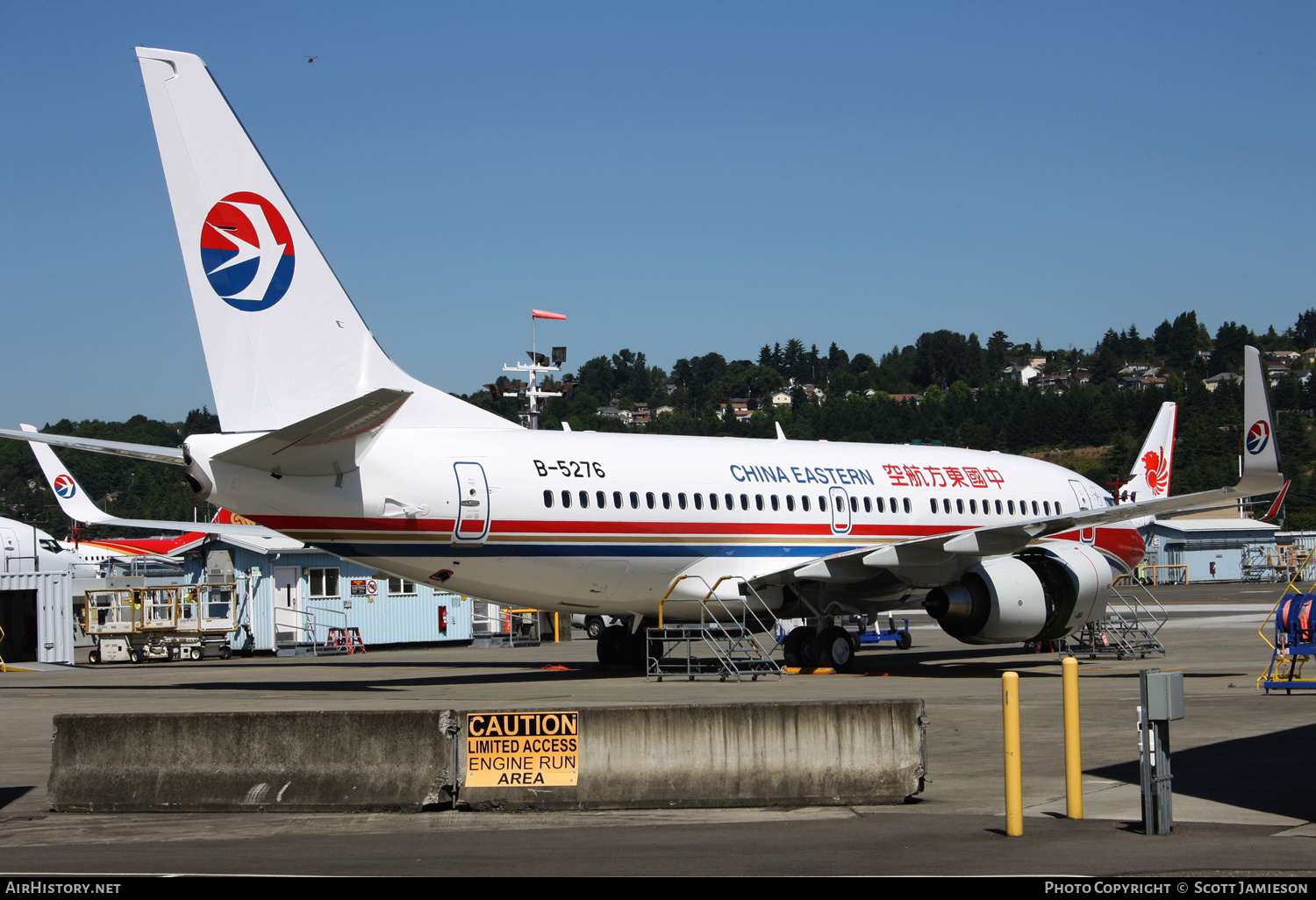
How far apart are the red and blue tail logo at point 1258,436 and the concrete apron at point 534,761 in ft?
30.4

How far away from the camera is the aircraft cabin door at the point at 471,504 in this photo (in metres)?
17.5

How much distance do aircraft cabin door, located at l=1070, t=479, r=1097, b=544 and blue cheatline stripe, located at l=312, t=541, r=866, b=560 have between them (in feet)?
18.7

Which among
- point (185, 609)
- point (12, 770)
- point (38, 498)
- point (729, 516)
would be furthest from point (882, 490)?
point (38, 498)

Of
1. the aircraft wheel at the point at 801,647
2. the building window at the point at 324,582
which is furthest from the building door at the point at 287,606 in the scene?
the aircraft wheel at the point at 801,647

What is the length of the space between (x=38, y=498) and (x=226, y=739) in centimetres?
16007

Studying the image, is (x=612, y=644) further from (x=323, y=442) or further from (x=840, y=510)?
(x=323, y=442)

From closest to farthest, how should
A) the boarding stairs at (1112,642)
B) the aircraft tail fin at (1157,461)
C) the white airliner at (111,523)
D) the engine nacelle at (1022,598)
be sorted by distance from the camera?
the engine nacelle at (1022,598), the boarding stairs at (1112,642), the white airliner at (111,523), the aircraft tail fin at (1157,461)

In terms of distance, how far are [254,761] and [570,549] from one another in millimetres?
9599

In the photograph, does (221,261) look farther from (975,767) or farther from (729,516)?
(975,767)

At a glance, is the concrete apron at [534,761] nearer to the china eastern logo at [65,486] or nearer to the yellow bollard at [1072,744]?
the yellow bollard at [1072,744]

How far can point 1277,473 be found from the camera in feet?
54.2

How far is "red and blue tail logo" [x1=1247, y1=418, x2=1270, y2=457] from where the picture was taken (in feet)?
52.2

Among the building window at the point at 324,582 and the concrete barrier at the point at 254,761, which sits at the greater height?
the concrete barrier at the point at 254,761

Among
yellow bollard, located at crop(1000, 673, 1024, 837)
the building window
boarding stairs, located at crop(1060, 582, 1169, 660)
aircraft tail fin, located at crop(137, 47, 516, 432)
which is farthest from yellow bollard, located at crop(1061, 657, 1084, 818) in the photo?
the building window
